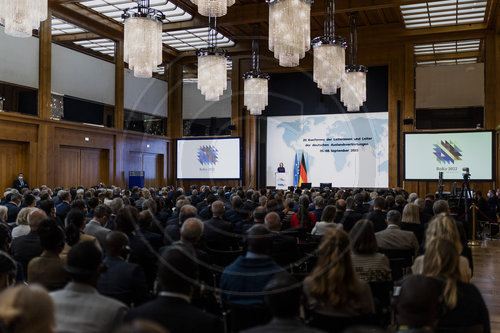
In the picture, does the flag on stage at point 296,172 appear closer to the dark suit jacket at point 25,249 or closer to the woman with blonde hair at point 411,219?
the woman with blonde hair at point 411,219

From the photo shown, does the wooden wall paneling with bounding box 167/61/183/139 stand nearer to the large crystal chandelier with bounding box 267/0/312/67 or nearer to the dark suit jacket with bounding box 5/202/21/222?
the dark suit jacket with bounding box 5/202/21/222

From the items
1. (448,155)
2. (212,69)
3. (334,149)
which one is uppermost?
(212,69)

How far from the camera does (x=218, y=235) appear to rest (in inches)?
231

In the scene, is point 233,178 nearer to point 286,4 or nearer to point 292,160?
point 292,160

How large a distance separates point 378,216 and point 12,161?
12.1 m

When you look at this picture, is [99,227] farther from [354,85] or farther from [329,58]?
[354,85]

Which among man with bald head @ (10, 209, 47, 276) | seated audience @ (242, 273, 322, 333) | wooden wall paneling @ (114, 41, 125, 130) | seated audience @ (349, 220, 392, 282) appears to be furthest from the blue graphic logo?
seated audience @ (242, 273, 322, 333)

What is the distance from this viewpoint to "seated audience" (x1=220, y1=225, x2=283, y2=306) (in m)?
3.24

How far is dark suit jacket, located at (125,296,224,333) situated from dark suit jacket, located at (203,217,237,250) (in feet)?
11.4

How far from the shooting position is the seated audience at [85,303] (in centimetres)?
221

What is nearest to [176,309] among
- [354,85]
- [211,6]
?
[211,6]

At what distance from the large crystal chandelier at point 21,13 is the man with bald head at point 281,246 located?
13.1ft

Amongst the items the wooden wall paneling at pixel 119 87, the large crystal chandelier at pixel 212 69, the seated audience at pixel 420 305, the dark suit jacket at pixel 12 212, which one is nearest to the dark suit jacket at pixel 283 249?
the seated audience at pixel 420 305

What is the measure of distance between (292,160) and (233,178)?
8.56 ft
